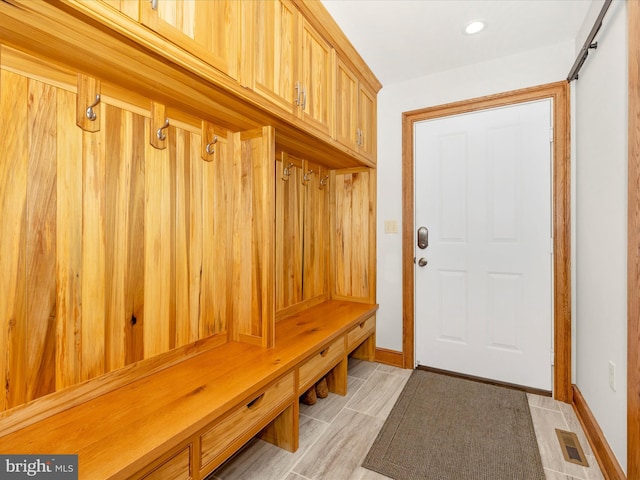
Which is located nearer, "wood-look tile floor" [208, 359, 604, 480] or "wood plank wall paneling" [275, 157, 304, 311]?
"wood-look tile floor" [208, 359, 604, 480]

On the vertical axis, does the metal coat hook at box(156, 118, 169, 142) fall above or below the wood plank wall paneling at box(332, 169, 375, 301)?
above

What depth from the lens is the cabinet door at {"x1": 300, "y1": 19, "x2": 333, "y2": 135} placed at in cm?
178

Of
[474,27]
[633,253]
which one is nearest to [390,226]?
[474,27]

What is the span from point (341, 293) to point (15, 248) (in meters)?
2.25

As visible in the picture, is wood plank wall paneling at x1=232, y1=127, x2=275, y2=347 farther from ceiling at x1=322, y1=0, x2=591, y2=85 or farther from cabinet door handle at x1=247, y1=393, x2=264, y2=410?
ceiling at x1=322, y1=0, x2=591, y2=85

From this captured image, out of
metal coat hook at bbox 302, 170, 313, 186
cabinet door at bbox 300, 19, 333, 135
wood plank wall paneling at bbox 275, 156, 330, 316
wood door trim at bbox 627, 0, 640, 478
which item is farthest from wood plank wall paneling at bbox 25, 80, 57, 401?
wood door trim at bbox 627, 0, 640, 478

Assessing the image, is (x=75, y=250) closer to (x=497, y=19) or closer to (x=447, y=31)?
(x=447, y=31)

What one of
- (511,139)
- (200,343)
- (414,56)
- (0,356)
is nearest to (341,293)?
(200,343)

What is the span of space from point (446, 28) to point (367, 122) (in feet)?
2.74

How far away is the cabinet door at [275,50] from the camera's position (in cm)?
143

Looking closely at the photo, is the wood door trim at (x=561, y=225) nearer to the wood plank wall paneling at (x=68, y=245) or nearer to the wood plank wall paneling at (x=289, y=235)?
the wood plank wall paneling at (x=289, y=235)

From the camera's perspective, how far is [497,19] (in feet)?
6.43

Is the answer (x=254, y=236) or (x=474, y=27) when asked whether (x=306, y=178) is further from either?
(x=474, y=27)

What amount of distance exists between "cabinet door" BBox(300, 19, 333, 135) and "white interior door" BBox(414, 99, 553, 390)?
3.34ft
